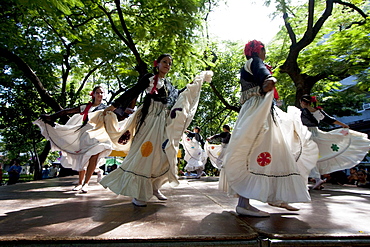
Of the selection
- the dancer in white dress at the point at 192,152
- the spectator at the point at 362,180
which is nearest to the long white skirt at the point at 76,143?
the dancer in white dress at the point at 192,152

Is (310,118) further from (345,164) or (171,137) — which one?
(171,137)

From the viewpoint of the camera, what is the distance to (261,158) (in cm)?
288

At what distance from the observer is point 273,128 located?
9.77 ft

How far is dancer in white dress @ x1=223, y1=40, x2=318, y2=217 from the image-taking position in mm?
2732

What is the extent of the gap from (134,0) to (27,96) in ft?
24.2

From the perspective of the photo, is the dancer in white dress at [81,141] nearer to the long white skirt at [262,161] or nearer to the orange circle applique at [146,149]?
the orange circle applique at [146,149]

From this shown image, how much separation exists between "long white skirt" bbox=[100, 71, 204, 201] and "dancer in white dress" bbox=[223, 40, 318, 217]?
872 mm

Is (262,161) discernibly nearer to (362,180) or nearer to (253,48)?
(253,48)

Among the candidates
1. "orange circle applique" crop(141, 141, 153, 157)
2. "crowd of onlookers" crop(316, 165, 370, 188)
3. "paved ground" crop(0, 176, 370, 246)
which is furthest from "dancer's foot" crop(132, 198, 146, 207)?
"crowd of onlookers" crop(316, 165, 370, 188)

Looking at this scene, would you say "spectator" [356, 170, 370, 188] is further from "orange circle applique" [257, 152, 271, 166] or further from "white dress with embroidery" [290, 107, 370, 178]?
"orange circle applique" [257, 152, 271, 166]

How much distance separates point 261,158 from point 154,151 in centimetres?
141

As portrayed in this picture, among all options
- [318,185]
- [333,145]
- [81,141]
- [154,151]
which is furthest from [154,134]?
[333,145]

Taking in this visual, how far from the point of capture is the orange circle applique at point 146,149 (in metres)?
3.61

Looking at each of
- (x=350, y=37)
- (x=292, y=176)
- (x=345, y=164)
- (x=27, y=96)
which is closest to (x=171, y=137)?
(x=292, y=176)
